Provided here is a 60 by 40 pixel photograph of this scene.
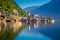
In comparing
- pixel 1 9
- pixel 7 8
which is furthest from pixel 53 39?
pixel 7 8

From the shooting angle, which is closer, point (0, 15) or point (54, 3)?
point (0, 15)

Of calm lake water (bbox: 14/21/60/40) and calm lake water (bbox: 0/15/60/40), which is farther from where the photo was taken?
calm lake water (bbox: 14/21/60/40)

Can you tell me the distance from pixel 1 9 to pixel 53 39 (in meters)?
27.5

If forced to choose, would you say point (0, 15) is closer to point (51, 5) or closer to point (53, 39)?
→ point (53, 39)

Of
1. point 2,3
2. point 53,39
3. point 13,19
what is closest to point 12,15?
point 13,19

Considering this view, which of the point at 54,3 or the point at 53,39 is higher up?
the point at 54,3

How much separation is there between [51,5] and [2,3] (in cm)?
14183

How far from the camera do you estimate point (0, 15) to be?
135 feet

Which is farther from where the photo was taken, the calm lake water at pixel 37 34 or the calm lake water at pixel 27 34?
the calm lake water at pixel 37 34

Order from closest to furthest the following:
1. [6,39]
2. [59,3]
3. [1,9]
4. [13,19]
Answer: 1. [6,39]
2. [1,9]
3. [13,19]
4. [59,3]

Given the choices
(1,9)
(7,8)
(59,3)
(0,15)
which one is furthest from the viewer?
(59,3)

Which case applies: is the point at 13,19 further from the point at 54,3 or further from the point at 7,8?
the point at 54,3

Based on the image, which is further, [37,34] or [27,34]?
[37,34]

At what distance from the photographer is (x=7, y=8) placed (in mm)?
50594
